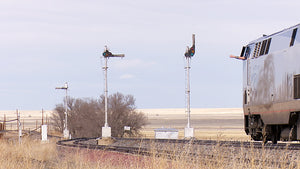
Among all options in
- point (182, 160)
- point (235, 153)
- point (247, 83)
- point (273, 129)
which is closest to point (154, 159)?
point (182, 160)

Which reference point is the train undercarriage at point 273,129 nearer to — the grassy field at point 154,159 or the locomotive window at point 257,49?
the grassy field at point 154,159

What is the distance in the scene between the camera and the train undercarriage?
18.8 m

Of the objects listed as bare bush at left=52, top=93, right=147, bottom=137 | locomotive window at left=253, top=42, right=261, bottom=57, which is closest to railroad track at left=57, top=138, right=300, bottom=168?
locomotive window at left=253, top=42, right=261, bottom=57

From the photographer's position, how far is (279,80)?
19.7 m

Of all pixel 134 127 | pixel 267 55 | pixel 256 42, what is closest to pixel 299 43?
pixel 267 55

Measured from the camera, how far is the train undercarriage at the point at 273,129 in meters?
18.8

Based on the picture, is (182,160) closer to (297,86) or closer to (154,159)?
(154,159)

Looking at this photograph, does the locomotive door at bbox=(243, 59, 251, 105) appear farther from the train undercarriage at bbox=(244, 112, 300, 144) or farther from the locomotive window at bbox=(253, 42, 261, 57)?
the locomotive window at bbox=(253, 42, 261, 57)

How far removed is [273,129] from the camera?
21.4 metres

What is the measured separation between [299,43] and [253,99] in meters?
4.89

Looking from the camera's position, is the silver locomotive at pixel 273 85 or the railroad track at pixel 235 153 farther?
the silver locomotive at pixel 273 85

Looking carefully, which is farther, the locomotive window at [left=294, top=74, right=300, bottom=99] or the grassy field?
the locomotive window at [left=294, top=74, right=300, bottom=99]

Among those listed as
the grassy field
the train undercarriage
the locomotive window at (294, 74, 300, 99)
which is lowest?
the grassy field

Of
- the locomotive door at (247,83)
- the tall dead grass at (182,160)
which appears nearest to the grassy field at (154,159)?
the tall dead grass at (182,160)
